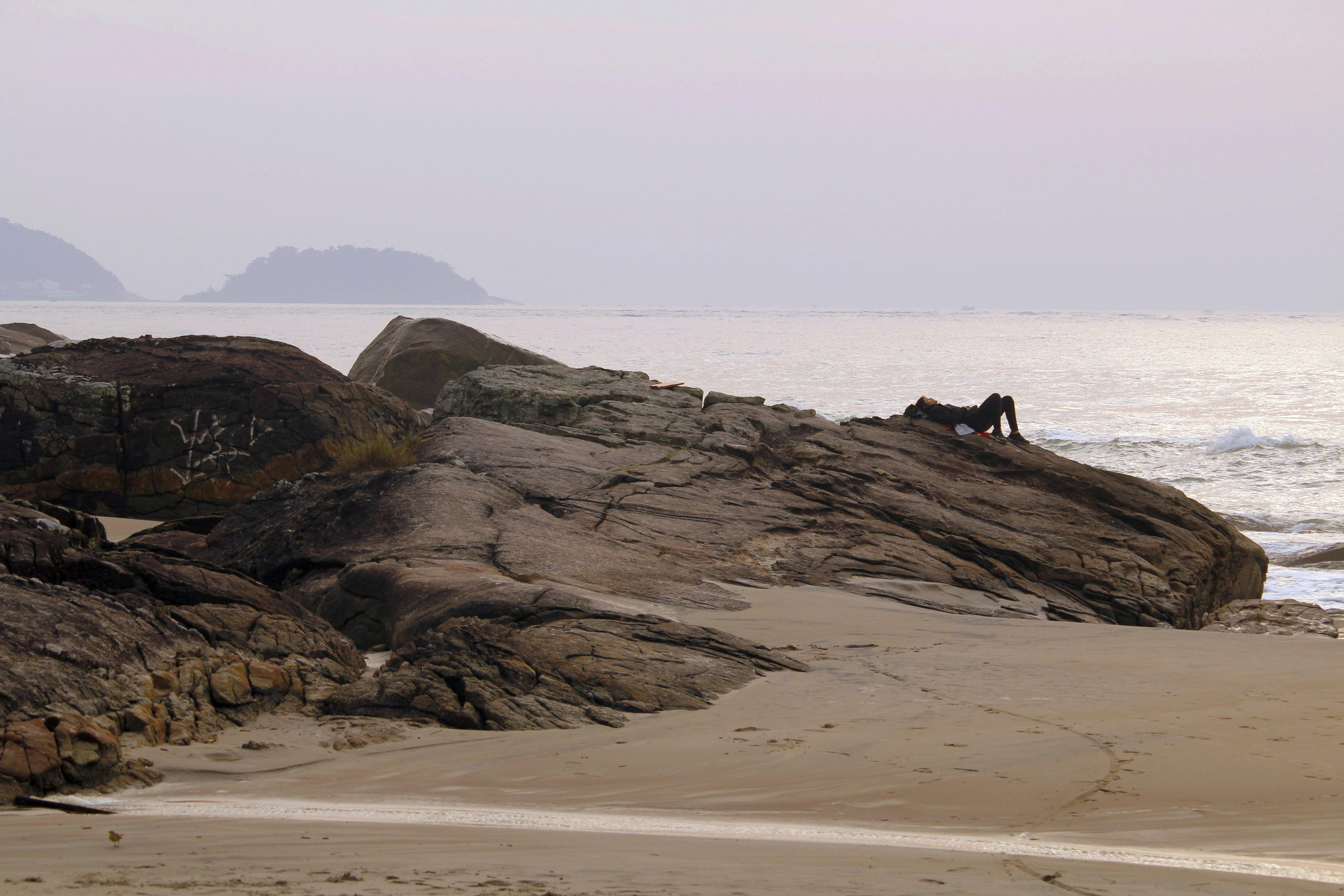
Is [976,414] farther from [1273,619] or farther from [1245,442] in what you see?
[1245,442]

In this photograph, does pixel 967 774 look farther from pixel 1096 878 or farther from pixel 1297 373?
pixel 1297 373

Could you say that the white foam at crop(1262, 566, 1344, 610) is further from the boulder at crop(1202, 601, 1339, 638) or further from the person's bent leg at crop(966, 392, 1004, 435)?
the person's bent leg at crop(966, 392, 1004, 435)

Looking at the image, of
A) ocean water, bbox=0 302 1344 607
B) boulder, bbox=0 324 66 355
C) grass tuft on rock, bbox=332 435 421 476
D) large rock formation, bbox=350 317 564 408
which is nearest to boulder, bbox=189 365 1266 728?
grass tuft on rock, bbox=332 435 421 476

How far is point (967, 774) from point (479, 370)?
10410mm

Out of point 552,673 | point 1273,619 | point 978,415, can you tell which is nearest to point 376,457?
point 552,673

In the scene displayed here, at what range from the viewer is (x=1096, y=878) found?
2998 mm

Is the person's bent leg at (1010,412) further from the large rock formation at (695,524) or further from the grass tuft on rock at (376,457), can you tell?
the grass tuft on rock at (376,457)

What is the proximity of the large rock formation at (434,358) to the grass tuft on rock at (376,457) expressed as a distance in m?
7.18

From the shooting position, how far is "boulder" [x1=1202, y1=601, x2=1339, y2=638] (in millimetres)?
9258

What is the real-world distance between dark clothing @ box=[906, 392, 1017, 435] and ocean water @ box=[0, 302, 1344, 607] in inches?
150

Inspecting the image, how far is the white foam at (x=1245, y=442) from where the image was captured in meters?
25.1

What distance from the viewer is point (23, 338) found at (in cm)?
2284

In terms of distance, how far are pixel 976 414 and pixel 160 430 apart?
974 centimetres

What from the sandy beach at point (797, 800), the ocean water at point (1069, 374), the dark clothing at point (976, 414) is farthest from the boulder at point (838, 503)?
the ocean water at point (1069, 374)
